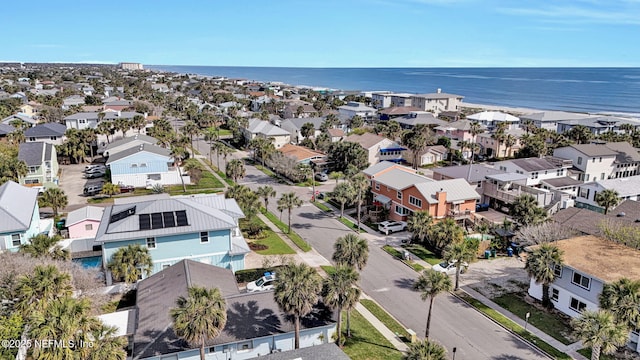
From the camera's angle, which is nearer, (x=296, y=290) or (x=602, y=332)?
(x=602, y=332)

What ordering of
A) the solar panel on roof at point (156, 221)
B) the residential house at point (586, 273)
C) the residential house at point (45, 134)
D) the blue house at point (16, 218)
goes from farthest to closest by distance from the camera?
1. the residential house at point (45, 134)
2. the blue house at point (16, 218)
3. the solar panel on roof at point (156, 221)
4. the residential house at point (586, 273)

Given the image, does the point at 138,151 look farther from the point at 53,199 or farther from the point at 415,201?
the point at 415,201

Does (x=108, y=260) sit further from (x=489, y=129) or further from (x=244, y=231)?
(x=489, y=129)

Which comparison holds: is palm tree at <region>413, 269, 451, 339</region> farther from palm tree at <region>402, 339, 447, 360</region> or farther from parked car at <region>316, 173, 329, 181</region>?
parked car at <region>316, 173, 329, 181</region>

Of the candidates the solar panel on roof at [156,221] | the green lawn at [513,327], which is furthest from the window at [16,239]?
the green lawn at [513,327]

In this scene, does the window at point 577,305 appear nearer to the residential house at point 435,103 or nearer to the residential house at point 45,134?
the residential house at point 45,134

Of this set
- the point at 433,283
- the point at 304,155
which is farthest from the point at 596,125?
the point at 433,283
